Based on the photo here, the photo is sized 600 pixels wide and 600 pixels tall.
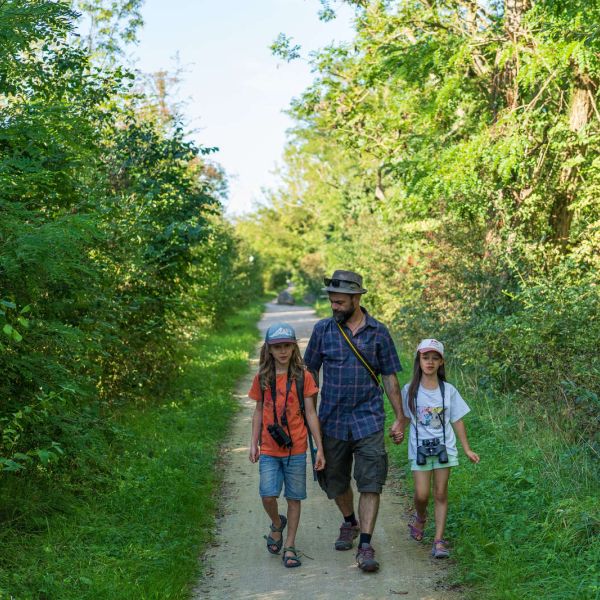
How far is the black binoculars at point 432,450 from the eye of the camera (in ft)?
19.0

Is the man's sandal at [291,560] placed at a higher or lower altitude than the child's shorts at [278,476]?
lower

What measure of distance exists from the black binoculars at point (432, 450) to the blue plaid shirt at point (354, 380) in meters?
0.34

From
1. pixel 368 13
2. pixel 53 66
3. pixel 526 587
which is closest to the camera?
pixel 526 587

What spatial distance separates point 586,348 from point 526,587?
12.0ft

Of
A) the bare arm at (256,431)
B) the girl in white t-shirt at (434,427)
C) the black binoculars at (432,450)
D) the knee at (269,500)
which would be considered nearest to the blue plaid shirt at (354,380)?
the girl in white t-shirt at (434,427)

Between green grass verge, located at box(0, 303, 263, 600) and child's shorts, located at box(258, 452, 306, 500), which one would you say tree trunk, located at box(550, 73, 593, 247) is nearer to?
green grass verge, located at box(0, 303, 263, 600)

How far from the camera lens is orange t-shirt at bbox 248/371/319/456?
583 cm

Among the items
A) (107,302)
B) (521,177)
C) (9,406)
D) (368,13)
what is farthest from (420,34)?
(9,406)

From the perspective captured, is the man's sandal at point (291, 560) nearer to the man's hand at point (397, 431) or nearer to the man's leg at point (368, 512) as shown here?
the man's leg at point (368, 512)

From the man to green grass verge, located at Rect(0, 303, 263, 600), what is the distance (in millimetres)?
1332

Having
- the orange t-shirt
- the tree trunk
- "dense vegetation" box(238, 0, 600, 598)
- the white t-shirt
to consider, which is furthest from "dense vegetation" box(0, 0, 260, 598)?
the tree trunk

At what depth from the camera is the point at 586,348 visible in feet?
26.2

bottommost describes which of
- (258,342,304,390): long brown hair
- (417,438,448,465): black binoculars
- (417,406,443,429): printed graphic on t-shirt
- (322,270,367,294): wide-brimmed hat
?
(417,438,448,465): black binoculars

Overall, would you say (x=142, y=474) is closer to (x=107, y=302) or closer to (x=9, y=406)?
(x=107, y=302)
